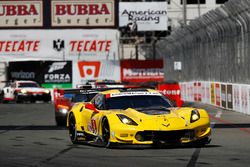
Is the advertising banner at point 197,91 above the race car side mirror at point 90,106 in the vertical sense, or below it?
below

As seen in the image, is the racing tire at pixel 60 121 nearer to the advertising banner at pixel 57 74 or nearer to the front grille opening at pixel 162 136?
the front grille opening at pixel 162 136

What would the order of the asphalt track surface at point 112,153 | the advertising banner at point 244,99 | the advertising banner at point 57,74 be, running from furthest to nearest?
the advertising banner at point 57,74 → the advertising banner at point 244,99 → the asphalt track surface at point 112,153

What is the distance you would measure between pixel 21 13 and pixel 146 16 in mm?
10511

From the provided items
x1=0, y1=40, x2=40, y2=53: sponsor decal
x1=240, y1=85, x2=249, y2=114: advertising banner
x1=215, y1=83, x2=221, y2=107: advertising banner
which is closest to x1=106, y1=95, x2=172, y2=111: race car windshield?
x1=240, y1=85, x2=249, y2=114: advertising banner

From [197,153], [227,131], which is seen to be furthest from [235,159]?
[227,131]

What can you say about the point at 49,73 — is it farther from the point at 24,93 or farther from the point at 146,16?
the point at 146,16

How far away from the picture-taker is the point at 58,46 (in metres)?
68.9

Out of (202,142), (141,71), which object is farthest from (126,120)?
(141,71)

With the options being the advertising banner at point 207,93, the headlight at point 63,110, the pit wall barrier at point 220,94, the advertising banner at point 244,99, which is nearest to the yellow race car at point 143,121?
the headlight at point 63,110

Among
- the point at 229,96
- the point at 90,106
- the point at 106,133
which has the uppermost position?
the point at 90,106

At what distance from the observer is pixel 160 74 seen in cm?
5600

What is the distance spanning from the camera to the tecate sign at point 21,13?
72062 mm

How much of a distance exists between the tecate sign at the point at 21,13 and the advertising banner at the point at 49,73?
17.4m

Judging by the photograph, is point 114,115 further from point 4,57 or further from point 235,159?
point 4,57
